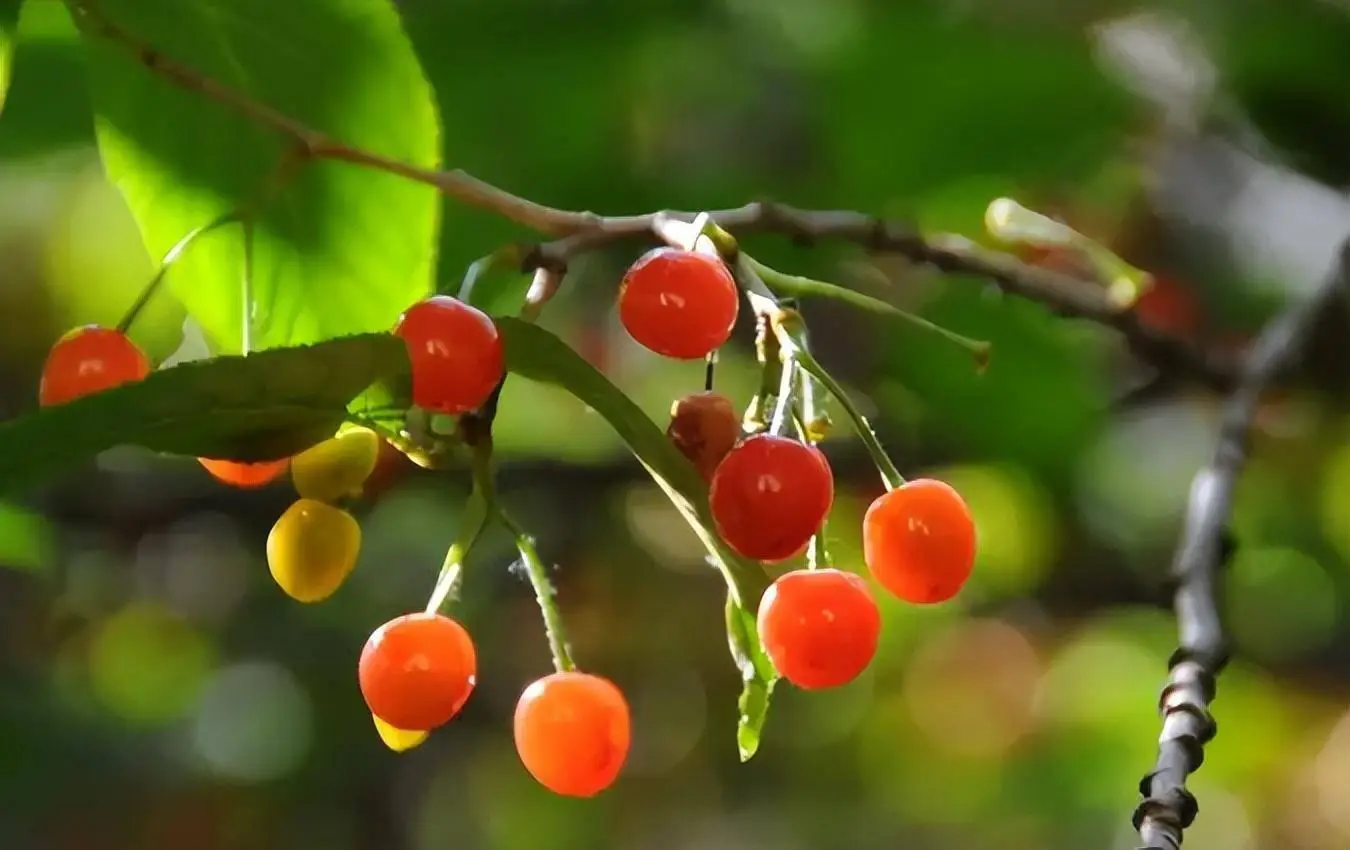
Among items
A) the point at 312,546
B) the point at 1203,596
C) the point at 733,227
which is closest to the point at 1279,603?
the point at 1203,596

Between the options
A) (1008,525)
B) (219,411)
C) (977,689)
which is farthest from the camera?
(977,689)

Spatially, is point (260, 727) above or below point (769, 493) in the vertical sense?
above

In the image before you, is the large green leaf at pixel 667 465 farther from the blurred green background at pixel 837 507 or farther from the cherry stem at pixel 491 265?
the blurred green background at pixel 837 507

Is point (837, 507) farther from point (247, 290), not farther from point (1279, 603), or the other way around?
point (247, 290)

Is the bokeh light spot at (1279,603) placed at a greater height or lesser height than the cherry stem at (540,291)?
greater

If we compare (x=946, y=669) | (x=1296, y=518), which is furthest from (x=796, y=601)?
(x=946, y=669)

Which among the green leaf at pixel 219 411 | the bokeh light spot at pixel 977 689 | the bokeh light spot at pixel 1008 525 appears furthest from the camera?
the bokeh light spot at pixel 977 689

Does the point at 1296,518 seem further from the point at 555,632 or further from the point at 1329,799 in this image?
the point at 555,632

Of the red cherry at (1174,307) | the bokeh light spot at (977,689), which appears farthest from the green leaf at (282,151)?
the bokeh light spot at (977,689)

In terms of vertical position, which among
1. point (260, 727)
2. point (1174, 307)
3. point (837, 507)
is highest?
point (1174, 307)
